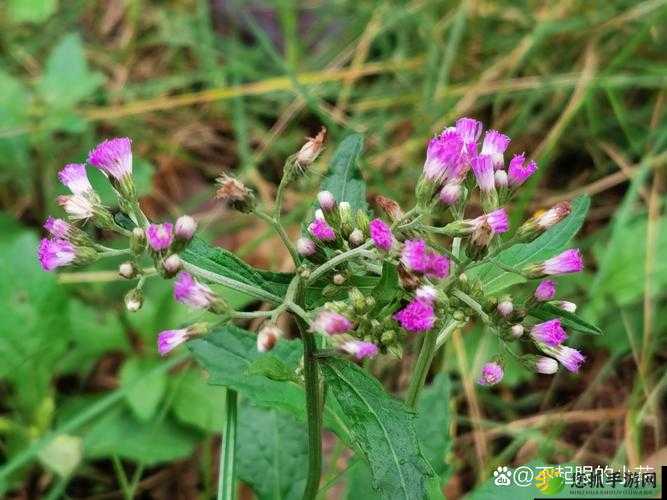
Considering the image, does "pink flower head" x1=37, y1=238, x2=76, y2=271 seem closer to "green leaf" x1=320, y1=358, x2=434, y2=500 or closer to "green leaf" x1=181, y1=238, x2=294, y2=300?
"green leaf" x1=181, y1=238, x2=294, y2=300

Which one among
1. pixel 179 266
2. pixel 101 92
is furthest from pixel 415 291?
pixel 101 92

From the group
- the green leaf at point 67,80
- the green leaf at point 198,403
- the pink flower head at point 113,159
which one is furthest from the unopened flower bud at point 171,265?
the green leaf at point 67,80

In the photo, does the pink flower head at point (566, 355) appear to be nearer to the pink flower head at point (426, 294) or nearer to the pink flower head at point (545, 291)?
the pink flower head at point (545, 291)

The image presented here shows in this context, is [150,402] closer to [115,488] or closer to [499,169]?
[115,488]

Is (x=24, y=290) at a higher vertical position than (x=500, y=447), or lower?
higher

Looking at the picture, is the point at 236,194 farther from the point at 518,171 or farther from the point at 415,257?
the point at 518,171

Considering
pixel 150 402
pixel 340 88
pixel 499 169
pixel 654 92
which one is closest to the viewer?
pixel 499 169

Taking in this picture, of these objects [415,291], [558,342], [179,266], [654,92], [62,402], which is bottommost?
[62,402]
